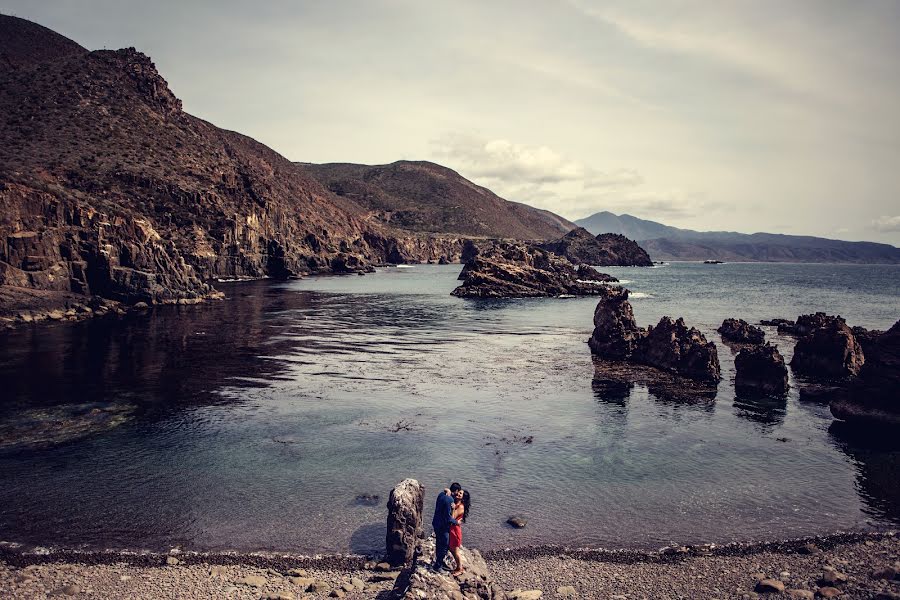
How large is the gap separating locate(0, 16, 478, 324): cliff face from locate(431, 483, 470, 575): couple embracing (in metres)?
66.6

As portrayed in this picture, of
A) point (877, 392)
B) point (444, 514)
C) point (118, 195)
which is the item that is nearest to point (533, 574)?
point (444, 514)

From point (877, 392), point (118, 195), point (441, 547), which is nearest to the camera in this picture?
point (441, 547)

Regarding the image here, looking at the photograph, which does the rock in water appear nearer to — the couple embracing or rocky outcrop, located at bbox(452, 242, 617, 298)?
the couple embracing

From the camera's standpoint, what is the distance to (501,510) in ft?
70.8

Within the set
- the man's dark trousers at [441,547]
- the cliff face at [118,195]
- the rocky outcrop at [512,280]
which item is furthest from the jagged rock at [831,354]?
the cliff face at [118,195]

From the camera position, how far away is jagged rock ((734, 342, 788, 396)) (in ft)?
127

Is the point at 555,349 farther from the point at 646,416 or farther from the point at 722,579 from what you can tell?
the point at 722,579

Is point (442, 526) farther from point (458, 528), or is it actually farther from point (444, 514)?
point (458, 528)

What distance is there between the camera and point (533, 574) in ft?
56.7

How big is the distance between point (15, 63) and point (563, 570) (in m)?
179

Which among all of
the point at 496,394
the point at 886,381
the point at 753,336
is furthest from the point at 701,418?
the point at 753,336

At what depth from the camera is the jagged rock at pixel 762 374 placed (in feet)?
127

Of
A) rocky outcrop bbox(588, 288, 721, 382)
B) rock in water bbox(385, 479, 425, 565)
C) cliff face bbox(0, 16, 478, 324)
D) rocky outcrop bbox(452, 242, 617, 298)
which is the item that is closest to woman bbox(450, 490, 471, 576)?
rock in water bbox(385, 479, 425, 565)

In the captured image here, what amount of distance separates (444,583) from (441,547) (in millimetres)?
1283
